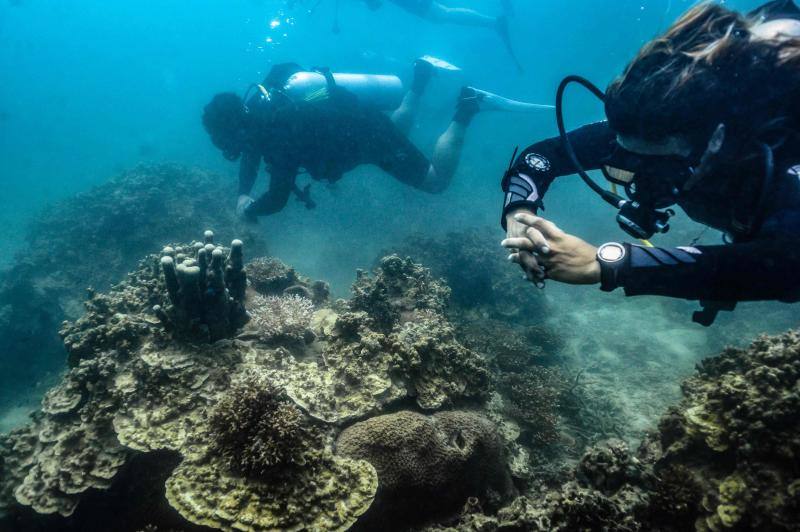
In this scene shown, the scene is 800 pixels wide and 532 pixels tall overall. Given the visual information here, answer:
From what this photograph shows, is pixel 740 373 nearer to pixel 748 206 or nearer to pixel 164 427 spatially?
pixel 748 206

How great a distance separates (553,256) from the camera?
6.82 feet

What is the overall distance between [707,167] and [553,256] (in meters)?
1.30

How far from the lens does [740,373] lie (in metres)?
3.52

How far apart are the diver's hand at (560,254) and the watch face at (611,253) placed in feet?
0.11

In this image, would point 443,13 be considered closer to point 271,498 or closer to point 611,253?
point 611,253

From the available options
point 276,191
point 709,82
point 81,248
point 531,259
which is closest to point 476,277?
point 276,191

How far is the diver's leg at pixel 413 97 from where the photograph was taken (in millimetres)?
12867

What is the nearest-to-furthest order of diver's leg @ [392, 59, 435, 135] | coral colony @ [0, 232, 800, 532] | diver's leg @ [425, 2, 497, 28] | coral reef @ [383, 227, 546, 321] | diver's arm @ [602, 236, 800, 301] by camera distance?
diver's arm @ [602, 236, 800, 301] < coral colony @ [0, 232, 800, 532] < coral reef @ [383, 227, 546, 321] < diver's leg @ [392, 59, 435, 135] < diver's leg @ [425, 2, 497, 28]

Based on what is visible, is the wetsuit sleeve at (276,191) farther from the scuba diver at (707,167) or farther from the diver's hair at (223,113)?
the scuba diver at (707,167)

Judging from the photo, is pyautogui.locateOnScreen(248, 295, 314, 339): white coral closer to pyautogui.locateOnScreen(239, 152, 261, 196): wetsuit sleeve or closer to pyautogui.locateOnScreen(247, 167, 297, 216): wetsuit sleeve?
pyautogui.locateOnScreen(247, 167, 297, 216): wetsuit sleeve

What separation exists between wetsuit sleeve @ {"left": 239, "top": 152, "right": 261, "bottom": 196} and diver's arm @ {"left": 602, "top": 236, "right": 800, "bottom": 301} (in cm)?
843

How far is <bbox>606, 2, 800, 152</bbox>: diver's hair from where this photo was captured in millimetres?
2195

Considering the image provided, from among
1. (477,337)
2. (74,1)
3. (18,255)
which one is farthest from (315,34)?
(477,337)

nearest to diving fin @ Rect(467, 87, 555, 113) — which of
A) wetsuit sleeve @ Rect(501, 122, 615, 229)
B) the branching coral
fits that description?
wetsuit sleeve @ Rect(501, 122, 615, 229)
